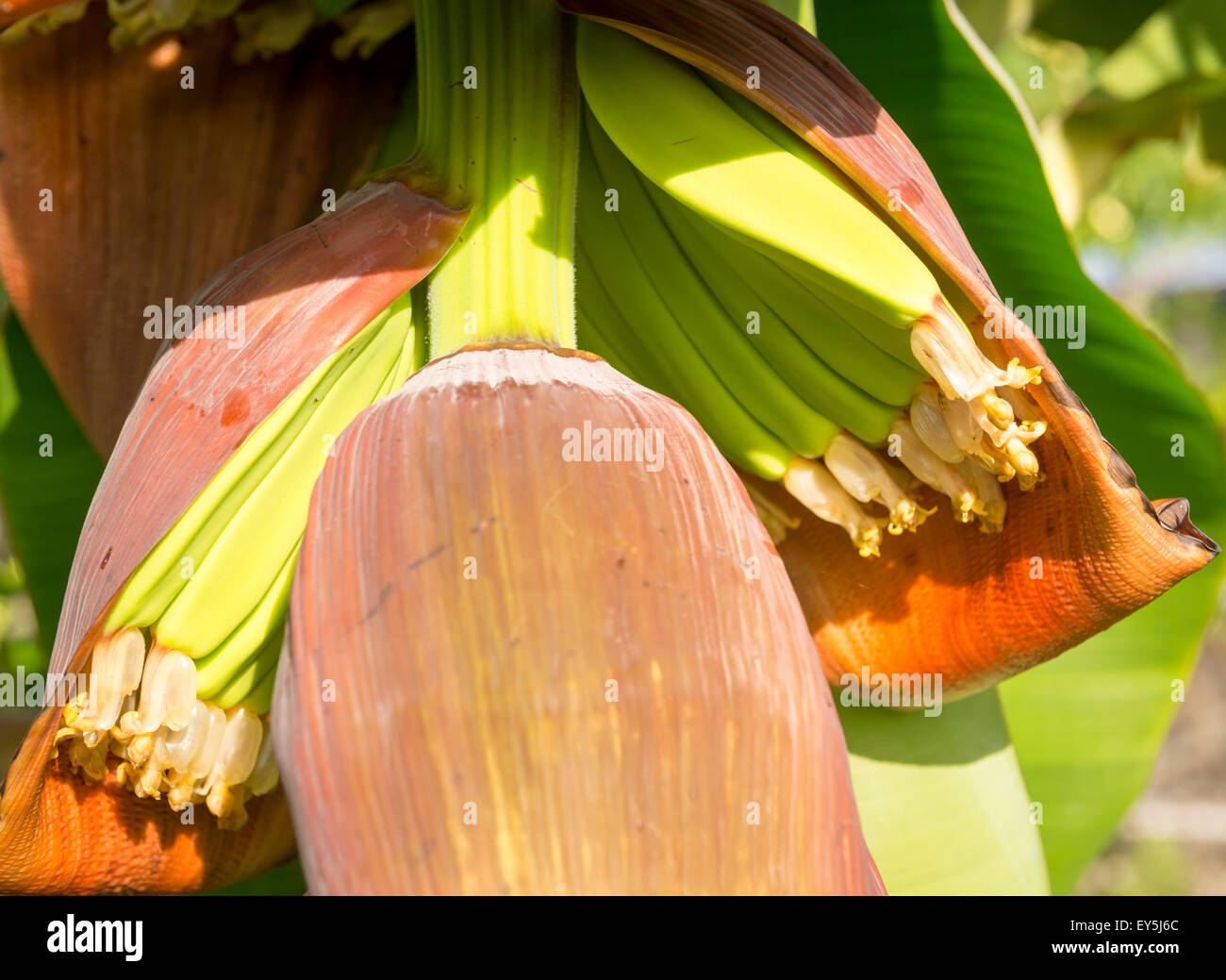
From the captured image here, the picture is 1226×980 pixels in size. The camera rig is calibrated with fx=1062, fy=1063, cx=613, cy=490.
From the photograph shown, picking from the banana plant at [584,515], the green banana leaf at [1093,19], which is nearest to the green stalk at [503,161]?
the banana plant at [584,515]

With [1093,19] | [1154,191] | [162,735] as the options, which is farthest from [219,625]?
[1154,191]

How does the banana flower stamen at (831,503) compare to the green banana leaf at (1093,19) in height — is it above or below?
below

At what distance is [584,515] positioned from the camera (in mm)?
313

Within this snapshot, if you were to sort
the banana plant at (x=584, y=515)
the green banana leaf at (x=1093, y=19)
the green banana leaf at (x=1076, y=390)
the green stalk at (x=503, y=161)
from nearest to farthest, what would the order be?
the banana plant at (x=584, y=515)
the green stalk at (x=503, y=161)
the green banana leaf at (x=1076, y=390)
the green banana leaf at (x=1093, y=19)

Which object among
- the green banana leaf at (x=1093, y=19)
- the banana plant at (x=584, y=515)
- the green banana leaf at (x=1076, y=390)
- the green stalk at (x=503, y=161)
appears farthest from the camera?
the green banana leaf at (x=1093, y=19)

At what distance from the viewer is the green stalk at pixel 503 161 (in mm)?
409

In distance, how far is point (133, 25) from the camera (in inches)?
18.4

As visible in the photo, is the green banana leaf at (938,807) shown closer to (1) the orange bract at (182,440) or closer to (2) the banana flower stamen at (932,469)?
(2) the banana flower stamen at (932,469)

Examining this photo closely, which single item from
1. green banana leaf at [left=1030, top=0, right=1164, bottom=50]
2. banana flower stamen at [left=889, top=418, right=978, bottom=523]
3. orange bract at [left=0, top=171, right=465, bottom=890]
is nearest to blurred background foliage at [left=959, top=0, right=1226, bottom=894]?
green banana leaf at [left=1030, top=0, right=1164, bottom=50]

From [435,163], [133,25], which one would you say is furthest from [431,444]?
[133,25]

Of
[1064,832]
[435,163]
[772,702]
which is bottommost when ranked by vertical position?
[1064,832]

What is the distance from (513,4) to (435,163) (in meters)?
0.07
